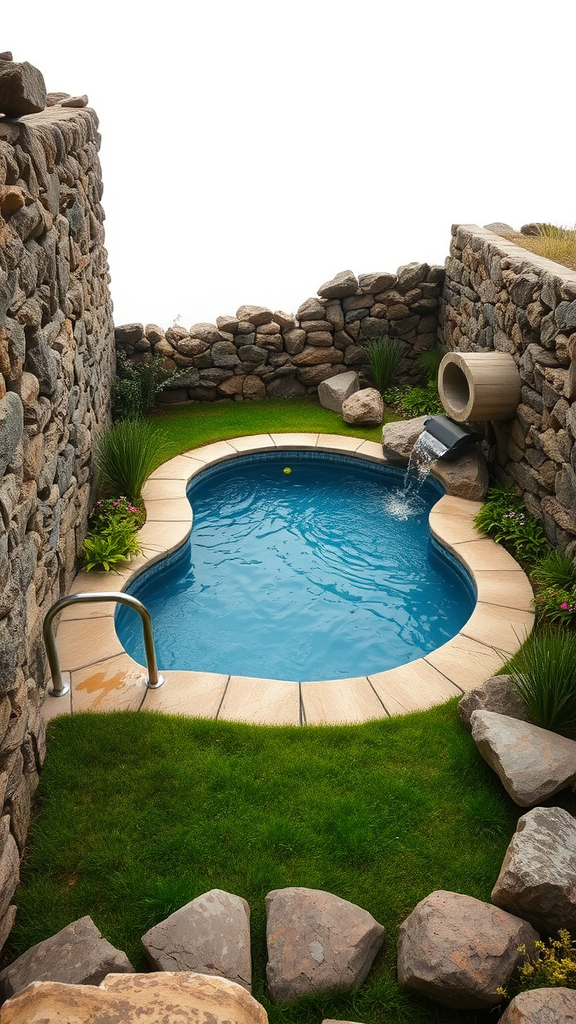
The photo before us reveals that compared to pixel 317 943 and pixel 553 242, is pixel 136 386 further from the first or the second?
pixel 317 943

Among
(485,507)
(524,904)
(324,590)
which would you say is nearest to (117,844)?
(524,904)

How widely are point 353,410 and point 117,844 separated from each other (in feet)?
18.1

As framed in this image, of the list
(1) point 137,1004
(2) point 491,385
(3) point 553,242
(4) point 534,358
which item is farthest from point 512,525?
(1) point 137,1004

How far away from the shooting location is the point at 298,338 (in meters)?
8.13

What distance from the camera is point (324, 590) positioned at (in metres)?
5.37

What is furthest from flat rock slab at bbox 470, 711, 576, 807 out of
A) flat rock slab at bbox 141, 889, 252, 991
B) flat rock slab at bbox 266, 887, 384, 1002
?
flat rock slab at bbox 141, 889, 252, 991

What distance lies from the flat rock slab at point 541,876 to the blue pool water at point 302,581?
178 cm

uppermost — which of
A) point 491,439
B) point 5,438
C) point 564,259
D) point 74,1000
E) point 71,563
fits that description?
point 564,259

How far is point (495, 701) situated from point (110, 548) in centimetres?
303

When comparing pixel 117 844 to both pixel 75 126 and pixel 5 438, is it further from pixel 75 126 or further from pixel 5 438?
pixel 75 126

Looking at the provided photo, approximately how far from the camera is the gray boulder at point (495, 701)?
12.0ft

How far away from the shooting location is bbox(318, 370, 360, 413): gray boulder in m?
8.04

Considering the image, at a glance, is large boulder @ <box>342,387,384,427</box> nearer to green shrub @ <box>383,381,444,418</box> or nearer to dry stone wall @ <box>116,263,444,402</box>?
green shrub @ <box>383,381,444,418</box>

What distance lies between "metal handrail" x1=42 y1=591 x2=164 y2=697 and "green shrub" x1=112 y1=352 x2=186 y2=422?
3703 millimetres
